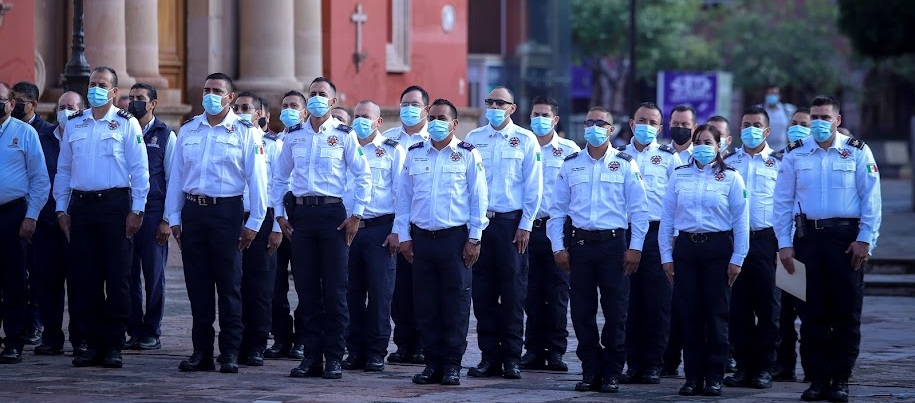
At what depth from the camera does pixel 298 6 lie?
1016 inches

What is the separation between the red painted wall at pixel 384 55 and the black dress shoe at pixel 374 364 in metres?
12.9

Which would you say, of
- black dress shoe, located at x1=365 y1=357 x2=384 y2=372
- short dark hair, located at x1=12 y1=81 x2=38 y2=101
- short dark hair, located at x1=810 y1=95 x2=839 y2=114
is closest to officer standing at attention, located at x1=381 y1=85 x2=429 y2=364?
black dress shoe, located at x1=365 y1=357 x2=384 y2=372

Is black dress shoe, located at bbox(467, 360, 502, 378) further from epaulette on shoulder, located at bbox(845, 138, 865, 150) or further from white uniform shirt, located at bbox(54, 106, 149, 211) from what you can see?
epaulette on shoulder, located at bbox(845, 138, 865, 150)

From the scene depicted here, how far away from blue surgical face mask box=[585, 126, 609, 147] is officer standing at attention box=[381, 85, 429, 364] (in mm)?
1490

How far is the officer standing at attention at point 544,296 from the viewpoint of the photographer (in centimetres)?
1416

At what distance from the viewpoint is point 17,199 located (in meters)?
13.9

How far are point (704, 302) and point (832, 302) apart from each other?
0.87m

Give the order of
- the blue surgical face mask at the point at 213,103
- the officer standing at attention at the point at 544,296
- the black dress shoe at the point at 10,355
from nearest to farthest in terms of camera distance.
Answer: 1. the blue surgical face mask at the point at 213,103
2. the black dress shoe at the point at 10,355
3. the officer standing at attention at the point at 544,296

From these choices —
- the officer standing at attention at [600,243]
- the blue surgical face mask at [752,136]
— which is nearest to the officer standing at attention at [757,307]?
the blue surgical face mask at [752,136]

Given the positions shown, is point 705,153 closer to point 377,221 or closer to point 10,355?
point 377,221

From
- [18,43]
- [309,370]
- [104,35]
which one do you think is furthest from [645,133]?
[104,35]

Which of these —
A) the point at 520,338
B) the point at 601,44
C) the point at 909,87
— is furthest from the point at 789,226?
the point at 909,87

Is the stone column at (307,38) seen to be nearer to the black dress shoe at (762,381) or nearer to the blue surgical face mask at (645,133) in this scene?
the blue surgical face mask at (645,133)

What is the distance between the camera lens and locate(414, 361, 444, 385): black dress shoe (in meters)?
12.8
